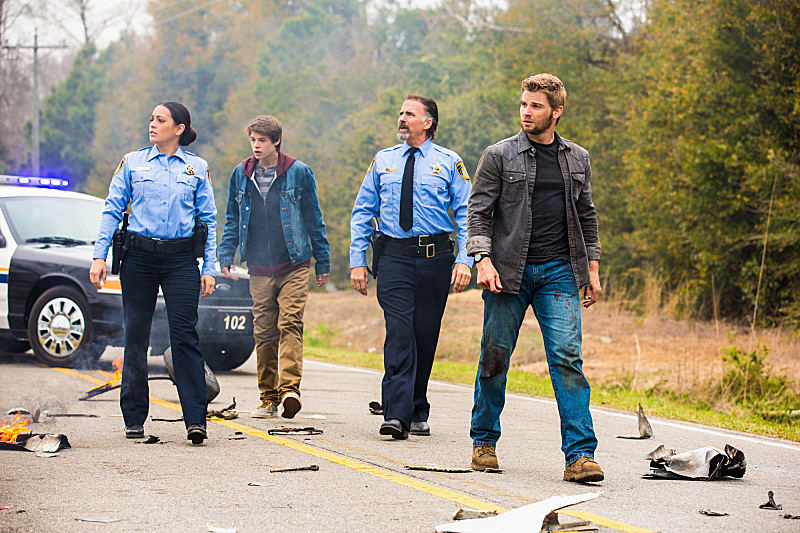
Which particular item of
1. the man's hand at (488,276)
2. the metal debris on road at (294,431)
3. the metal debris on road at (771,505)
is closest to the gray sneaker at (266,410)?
the metal debris on road at (294,431)

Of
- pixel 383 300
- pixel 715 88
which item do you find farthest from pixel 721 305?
pixel 383 300

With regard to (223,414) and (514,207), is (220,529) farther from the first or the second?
(223,414)

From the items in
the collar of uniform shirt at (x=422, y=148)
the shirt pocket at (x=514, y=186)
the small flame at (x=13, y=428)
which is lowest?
the small flame at (x=13, y=428)

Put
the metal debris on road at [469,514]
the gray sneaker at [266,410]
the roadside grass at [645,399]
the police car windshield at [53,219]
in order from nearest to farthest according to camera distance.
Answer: the metal debris on road at [469,514], the gray sneaker at [266,410], the roadside grass at [645,399], the police car windshield at [53,219]

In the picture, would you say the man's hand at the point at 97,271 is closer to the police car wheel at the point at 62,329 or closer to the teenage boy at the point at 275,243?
the teenage boy at the point at 275,243

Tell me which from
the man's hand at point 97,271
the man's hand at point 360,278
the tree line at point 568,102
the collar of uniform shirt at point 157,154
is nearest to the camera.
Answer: the man's hand at point 97,271

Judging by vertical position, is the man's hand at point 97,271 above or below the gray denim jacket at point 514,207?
below

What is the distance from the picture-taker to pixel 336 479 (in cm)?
496

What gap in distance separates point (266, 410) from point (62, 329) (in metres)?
3.42

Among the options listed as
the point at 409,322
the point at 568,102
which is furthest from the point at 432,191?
the point at 568,102

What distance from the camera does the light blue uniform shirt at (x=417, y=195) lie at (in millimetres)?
6535

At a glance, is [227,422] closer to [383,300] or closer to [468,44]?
[383,300]

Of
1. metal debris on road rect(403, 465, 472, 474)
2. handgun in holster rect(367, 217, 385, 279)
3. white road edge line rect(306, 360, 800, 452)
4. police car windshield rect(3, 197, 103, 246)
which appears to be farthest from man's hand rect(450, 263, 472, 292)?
police car windshield rect(3, 197, 103, 246)

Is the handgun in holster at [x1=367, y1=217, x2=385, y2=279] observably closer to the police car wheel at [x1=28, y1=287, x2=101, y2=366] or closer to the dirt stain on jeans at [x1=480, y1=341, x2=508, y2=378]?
the dirt stain on jeans at [x1=480, y1=341, x2=508, y2=378]
